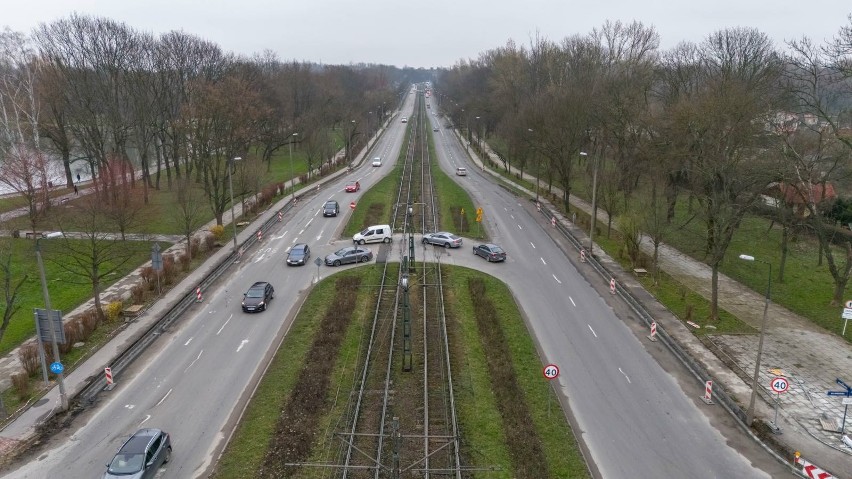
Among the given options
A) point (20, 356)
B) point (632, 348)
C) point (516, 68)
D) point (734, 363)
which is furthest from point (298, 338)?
point (516, 68)

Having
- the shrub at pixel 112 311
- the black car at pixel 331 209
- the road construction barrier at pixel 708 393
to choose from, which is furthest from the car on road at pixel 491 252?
the shrub at pixel 112 311

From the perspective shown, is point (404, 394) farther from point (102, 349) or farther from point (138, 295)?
point (138, 295)

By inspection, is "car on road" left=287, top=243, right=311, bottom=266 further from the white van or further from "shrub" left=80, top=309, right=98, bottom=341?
"shrub" left=80, top=309, right=98, bottom=341

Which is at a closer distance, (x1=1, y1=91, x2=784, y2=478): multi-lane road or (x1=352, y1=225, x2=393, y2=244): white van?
(x1=1, y1=91, x2=784, y2=478): multi-lane road

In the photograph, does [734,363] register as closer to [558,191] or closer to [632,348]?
[632,348]

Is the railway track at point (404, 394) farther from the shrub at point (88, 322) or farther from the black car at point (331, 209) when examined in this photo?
the black car at point (331, 209)

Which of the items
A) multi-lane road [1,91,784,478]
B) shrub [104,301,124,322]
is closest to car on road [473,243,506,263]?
multi-lane road [1,91,784,478]

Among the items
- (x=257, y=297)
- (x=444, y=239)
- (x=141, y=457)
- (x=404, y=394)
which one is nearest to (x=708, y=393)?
(x=404, y=394)
